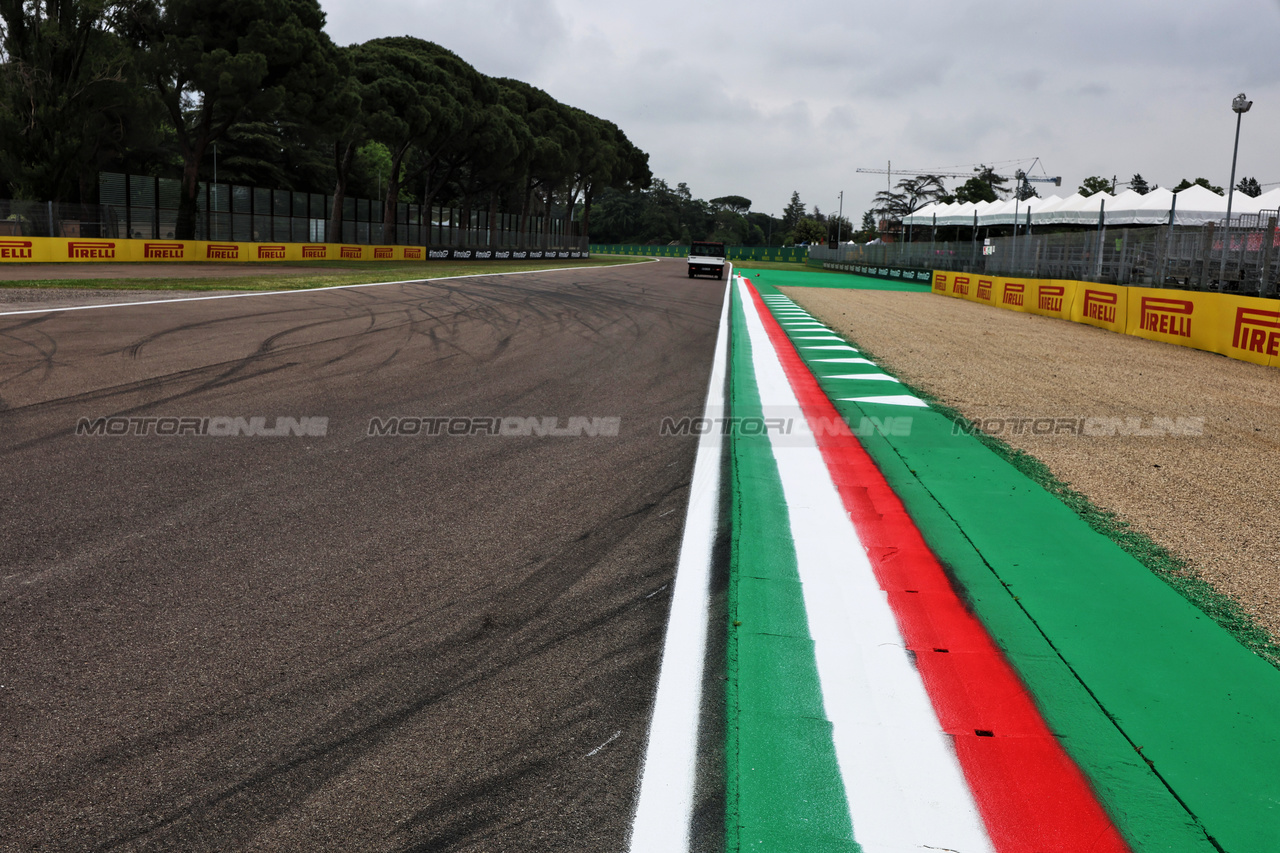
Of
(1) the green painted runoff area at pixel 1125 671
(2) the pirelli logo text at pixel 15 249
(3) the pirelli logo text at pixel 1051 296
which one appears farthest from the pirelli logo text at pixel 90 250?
(1) the green painted runoff area at pixel 1125 671

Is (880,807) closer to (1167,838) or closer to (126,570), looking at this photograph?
(1167,838)

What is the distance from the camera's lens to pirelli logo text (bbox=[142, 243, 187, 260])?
33125 mm

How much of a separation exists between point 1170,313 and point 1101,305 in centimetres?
327

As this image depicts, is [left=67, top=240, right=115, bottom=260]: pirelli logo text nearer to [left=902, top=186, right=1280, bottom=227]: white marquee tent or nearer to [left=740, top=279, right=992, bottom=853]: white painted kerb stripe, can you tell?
[left=740, top=279, right=992, bottom=853]: white painted kerb stripe

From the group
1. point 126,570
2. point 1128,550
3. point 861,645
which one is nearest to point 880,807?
point 861,645

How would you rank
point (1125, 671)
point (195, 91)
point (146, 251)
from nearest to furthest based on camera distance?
point (1125, 671) < point (146, 251) < point (195, 91)

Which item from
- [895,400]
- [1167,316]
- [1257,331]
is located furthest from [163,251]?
[1257,331]

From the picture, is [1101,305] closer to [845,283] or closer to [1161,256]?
[1161,256]

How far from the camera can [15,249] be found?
91.6ft

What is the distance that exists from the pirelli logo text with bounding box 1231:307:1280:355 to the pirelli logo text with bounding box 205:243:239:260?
3391 centimetres

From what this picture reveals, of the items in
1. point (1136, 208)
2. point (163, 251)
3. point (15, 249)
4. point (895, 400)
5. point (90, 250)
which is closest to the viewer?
point (895, 400)

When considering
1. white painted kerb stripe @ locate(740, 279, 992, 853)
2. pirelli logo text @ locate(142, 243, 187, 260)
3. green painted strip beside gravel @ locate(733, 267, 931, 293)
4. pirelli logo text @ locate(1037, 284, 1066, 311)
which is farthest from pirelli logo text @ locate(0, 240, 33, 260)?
white painted kerb stripe @ locate(740, 279, 992, 853)

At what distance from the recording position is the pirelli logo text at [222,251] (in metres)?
36.0

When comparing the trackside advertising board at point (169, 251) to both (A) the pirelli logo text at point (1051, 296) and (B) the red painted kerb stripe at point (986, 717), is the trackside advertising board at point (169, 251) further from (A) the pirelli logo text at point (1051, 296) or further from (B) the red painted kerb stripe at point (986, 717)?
(B) the red painted kerb stripe at point (986, 717)
